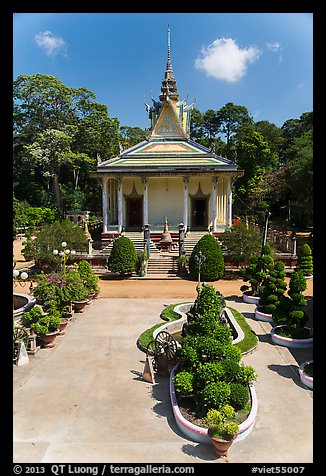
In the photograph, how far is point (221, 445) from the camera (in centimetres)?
584

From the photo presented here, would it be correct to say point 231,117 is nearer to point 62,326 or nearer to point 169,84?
point 169,84

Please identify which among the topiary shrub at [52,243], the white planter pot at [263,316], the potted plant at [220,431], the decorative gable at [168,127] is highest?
the decorative gable at [168,127]

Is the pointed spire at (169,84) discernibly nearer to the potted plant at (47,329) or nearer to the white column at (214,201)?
the white column at (214,201)

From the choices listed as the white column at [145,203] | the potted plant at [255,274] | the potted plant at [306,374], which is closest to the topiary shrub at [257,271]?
the potted plant at [255,274]

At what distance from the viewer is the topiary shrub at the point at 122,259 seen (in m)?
20.4

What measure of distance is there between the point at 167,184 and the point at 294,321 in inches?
752

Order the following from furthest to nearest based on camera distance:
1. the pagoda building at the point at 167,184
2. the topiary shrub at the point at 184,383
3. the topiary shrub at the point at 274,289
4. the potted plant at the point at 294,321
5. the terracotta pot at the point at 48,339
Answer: the pagoda building at the point at 167,184, the topiary shrub at the point at 274,289, the potted plant at the point at 294,321, the terracotta pot at the point at 48,339, the topiary shrub at the point at 184,383

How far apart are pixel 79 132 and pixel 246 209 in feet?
66.7

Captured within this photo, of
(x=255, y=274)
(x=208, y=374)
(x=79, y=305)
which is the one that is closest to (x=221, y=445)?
(x=208, y=374)

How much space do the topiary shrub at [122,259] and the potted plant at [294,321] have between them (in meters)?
10.2

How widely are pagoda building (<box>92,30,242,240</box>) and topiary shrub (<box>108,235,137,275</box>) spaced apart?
6.07 meters

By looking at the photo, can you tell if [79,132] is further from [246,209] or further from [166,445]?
[166,445]
